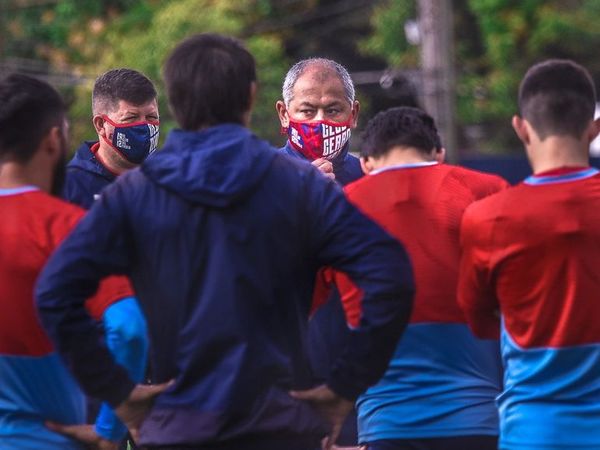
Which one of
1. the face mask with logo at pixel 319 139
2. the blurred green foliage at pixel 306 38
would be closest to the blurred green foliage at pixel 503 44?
A: the blurred green foliage at pixel 306 38

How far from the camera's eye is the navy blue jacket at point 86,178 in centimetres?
718

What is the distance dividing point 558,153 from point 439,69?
18041 mm

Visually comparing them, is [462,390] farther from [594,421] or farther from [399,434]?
[594,421]

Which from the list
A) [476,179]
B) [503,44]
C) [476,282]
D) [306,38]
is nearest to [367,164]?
[476,179]

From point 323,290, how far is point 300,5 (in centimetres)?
2729

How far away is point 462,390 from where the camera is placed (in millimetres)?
5594

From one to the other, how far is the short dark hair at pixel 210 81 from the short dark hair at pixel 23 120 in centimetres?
49

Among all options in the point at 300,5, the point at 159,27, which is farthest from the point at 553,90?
the point at 300,5

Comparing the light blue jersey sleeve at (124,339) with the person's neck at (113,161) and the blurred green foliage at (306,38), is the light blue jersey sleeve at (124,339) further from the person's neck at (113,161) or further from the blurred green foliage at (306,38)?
the blurred green foliage at (306,38)

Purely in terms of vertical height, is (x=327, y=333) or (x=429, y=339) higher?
(x=429, y=339)

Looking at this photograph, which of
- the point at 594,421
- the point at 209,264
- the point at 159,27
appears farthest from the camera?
the point at 159,27

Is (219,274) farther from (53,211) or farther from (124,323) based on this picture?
(53,211)

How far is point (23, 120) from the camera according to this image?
503 centimetres

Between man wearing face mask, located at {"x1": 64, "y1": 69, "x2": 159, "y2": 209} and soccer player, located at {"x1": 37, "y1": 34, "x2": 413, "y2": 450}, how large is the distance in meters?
2.64
